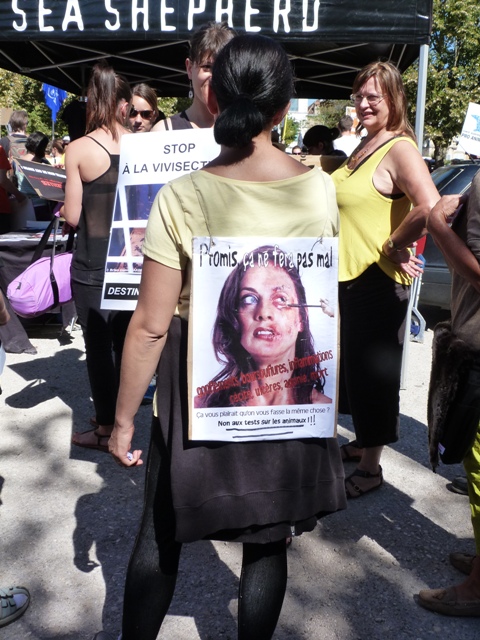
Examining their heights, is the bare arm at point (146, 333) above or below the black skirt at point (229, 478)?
above

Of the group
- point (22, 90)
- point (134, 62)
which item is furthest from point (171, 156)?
point (22, 90)

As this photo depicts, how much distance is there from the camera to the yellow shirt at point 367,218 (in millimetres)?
2932

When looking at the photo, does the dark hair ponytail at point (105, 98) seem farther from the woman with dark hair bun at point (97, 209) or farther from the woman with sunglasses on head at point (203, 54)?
the woman with sunglasses on head at point (203, 54)

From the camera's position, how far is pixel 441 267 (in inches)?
259

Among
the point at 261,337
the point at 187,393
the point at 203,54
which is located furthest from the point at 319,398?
the point at 203,54

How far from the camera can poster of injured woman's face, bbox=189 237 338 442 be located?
1.63 m

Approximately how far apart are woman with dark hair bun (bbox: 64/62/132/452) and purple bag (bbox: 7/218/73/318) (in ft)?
5.66

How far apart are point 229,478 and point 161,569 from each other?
0.35 m

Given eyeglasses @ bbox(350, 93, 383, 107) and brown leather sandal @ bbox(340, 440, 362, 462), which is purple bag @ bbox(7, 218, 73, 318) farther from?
eyeglasses @ bbox(350, 93, 383, 107)

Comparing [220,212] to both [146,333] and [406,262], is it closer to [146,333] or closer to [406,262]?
[146,333]

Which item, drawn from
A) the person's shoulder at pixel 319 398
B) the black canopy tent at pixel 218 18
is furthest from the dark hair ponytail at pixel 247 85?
the black canopy tent at pixel 218 18

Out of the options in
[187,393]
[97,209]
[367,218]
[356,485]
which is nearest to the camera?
[187,393]

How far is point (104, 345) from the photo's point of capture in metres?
3.62

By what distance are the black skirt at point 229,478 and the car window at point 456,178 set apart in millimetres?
5327
